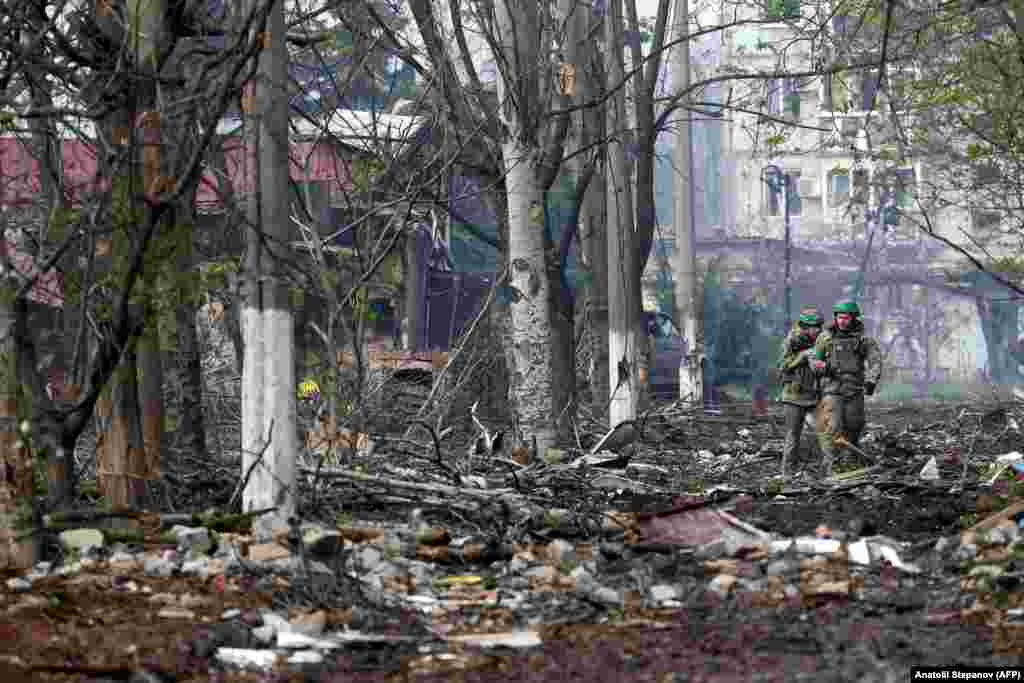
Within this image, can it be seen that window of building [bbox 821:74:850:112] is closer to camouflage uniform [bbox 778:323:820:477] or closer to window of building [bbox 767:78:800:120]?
window of building [bbox 767:78:800:120]

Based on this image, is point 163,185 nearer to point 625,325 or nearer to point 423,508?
point 423,508

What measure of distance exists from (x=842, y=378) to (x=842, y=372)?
7 centimetres

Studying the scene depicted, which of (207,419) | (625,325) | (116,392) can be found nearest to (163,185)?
(116,392)

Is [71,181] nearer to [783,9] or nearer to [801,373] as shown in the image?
[801,373]

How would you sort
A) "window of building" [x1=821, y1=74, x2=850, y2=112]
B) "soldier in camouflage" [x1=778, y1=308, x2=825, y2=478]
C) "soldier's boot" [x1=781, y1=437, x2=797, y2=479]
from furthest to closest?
"soldier's boot" [x1=781, y1=437, x2=797, y2=479] < "soldier in camouflage" [x1=778, y1=308, x2=825, y2=478] < "window of building" [x1=821, y1=74, x2=850, y2=112]

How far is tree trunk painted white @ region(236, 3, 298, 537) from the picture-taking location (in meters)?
9.09

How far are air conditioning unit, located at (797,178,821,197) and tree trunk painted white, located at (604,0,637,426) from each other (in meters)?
45.3

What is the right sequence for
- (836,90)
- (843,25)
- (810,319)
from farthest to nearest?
(843,25) → (836,90) → (810,319)

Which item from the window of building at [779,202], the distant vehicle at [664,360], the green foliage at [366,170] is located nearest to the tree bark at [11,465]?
the green foliage at [366,170]

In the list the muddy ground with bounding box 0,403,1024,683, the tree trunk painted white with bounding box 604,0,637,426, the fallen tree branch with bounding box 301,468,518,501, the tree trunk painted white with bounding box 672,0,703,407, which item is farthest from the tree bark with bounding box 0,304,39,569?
the tree trunk painted white with bounding box 672,0,703,407

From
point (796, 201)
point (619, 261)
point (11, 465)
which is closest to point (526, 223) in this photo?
point (619, 261)

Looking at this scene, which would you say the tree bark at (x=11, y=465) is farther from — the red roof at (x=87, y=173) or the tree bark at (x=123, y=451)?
the tree bark at (x=123, y=451)

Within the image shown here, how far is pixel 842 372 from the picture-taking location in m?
14.9

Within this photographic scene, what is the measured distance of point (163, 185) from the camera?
818 centimetres
